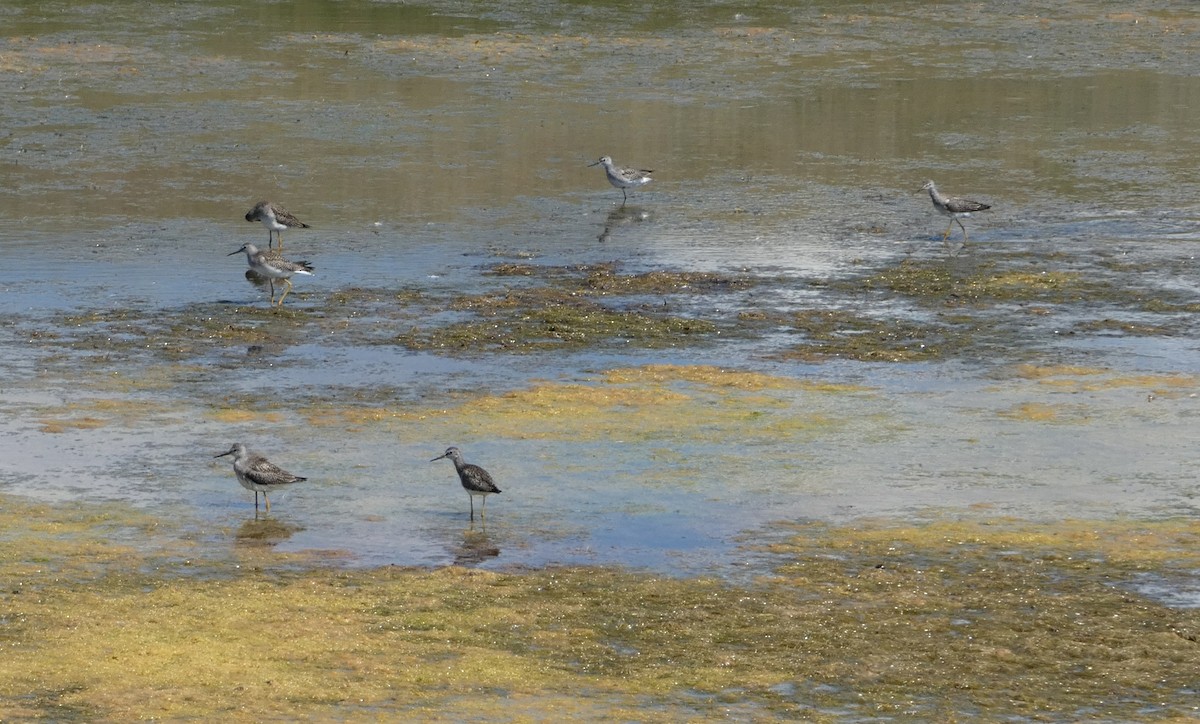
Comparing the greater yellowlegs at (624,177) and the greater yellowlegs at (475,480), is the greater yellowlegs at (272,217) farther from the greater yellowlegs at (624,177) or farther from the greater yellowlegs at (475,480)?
the greater yellowlegs at (475,480)

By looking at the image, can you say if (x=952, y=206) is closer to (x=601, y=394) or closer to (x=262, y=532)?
(x=601, y=394)

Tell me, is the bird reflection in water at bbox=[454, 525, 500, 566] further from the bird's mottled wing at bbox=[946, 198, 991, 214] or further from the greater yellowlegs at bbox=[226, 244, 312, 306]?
the bird's mottled wing at bbox=[946, 198, 991, 214]

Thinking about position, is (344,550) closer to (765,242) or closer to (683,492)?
(683,492)

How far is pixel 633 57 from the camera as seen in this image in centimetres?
4000

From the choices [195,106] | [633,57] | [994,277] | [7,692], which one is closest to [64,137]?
[195,106]

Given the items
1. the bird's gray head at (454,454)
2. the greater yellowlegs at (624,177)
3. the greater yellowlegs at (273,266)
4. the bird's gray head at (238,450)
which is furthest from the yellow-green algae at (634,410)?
the greater yellowlegs at (624,177)

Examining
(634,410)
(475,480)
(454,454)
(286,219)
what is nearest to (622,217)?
(286,219)

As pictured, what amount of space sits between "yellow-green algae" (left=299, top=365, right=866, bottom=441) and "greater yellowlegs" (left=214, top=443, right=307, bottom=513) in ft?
7.88

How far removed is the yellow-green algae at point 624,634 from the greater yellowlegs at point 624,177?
13843mm

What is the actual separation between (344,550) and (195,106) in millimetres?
21970

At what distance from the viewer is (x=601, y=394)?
18.8 metres

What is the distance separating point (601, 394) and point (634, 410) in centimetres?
60

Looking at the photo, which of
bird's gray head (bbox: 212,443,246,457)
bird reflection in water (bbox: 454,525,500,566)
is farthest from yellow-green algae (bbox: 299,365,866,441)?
bird reflection in water (bbox: 454,525,500,566)

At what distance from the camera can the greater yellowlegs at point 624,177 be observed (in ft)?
92.5
